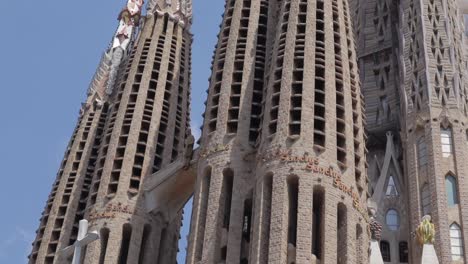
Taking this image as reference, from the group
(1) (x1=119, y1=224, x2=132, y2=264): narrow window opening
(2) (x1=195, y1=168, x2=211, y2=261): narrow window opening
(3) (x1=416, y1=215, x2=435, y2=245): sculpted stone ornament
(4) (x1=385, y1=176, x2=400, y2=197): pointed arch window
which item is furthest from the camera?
(4) (x1=385, y1=176, x2=400, y2=197): pointed arch window

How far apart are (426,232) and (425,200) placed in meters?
2.82

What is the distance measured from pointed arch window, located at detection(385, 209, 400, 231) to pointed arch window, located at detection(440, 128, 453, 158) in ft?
11.0

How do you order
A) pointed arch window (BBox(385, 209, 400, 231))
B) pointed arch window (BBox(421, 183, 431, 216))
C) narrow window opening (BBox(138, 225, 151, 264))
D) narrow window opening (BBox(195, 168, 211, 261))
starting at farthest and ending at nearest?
pointed arch window (BBox(385, 209, 400, 231)) → narrow window opening (BBox(138, 225, 151, 264)) → pointed arch window (BBox(421, 183, 431, 216)) → narrow window opening (BBox(195, 168, 211, 261))

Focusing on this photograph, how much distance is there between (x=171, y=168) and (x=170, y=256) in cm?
312

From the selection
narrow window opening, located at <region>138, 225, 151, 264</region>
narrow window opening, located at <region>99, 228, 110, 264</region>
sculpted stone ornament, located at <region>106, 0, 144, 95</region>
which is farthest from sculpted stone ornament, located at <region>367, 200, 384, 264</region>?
sculpted stone ornament, located at <region>106, 0, 144, 95</region>

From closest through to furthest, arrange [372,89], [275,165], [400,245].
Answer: [275,165], [400,245], [372,89]

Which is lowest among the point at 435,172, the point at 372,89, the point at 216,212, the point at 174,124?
the point at 216,212

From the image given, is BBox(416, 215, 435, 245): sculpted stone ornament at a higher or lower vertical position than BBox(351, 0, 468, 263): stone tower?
lower

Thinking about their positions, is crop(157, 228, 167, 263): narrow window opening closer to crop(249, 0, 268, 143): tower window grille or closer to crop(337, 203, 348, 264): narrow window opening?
crop(249, 0, 268, 143): tower window grille

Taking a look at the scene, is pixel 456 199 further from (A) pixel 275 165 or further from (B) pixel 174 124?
(B) pixel 174 124

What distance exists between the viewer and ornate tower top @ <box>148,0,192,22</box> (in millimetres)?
45562

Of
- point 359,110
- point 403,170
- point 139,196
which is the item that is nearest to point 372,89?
point 403,170

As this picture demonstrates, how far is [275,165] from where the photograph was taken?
102ft

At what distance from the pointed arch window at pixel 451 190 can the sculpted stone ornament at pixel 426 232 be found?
6.41 feet
